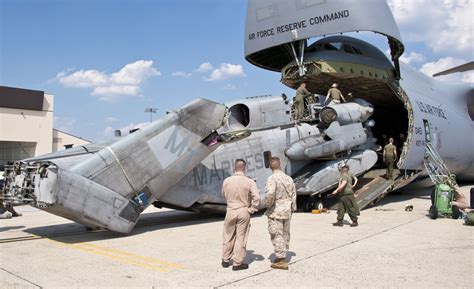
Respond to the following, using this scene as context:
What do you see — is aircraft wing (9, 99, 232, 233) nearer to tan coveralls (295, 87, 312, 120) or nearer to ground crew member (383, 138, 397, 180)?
tan coveralls (295, 87, 312, 120)

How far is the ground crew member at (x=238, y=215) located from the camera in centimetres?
616

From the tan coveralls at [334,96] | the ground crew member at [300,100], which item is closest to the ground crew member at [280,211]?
the ground crew member at [300,100]

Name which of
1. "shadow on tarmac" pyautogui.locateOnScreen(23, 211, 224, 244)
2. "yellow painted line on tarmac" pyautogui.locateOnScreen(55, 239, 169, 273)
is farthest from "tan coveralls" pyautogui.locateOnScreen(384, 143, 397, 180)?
"yellow painted line on tarmac" pyautogui.locateOnScreen(55, 239, 169, 273)

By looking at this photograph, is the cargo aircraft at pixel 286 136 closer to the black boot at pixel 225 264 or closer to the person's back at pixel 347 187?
the person's back at pixel 347 187

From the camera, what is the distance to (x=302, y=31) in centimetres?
1412

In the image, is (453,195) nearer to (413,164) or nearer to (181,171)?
(413,164)

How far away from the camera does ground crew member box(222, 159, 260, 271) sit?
6.16 metres

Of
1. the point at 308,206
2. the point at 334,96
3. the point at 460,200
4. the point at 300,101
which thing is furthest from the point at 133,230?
the point at 460,200

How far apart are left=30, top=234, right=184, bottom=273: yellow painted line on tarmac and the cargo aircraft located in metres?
0.65

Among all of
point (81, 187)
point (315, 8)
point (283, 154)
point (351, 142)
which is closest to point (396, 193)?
point (351, 142)

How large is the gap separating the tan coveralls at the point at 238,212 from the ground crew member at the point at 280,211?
0.25 metres

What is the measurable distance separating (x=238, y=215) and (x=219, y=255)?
4.59ft

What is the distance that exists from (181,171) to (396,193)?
13.4m

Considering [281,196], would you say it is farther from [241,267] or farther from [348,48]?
[348,48]
